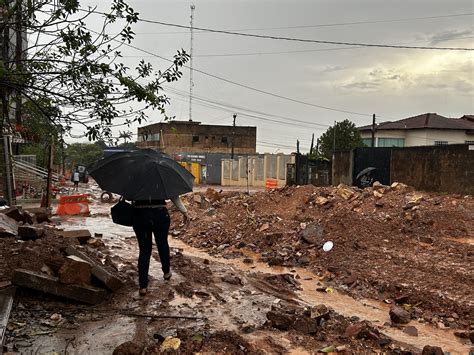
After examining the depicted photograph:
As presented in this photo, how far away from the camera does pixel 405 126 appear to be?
142ft

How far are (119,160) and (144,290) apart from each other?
1.60 m

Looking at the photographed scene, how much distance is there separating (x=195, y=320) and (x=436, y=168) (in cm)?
1565

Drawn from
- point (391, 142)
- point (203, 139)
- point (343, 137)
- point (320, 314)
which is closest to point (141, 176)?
point (320, 314)

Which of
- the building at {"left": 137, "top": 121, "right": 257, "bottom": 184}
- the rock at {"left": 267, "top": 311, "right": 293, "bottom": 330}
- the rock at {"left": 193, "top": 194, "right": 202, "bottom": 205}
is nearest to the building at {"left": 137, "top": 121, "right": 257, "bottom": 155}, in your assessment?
the building at {"left": 137, "top": 121, "right": 257, "bottom": 184}

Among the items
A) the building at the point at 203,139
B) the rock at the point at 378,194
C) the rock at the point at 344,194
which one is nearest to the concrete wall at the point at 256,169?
the building at the point at 203,139

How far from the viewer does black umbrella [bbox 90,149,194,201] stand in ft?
16.1

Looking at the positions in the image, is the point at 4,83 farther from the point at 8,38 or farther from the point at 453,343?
the point at 453,343

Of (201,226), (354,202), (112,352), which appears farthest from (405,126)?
(112,352)

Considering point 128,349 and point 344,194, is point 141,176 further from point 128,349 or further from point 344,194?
point 344,194

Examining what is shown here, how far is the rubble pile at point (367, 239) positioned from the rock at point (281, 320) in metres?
2.85

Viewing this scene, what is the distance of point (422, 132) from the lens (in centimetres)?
4156

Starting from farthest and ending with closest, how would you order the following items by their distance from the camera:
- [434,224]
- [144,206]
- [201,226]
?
[201,226], [434,224], [144,206]

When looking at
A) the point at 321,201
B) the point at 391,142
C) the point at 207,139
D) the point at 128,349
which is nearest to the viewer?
the point at 128,349

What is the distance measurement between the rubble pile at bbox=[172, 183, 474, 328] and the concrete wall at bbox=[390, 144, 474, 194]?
9.31 ft
